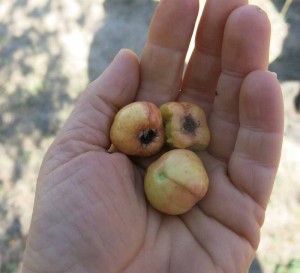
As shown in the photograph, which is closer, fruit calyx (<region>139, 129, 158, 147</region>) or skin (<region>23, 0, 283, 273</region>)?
skin (<region>23, 0, 283, 273</region>)

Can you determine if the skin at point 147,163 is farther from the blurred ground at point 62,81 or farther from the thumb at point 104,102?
the blurred ground at point 62,81

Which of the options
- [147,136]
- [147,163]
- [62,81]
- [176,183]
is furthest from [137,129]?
[62,81]

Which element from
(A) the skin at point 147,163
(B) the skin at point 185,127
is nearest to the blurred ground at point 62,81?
(A) the skin at point 147,163

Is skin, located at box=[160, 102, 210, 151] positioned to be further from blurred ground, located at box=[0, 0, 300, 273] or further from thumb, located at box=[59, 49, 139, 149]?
blurred ground, located at box=[0, 0, 300, 273]

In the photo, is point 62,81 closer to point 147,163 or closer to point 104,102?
point 104,102

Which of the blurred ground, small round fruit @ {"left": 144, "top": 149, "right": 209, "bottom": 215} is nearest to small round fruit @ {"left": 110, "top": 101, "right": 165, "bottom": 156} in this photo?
small round fruit @ {"left": 144, "top": 149, "right": 209, "bottom": 215}
